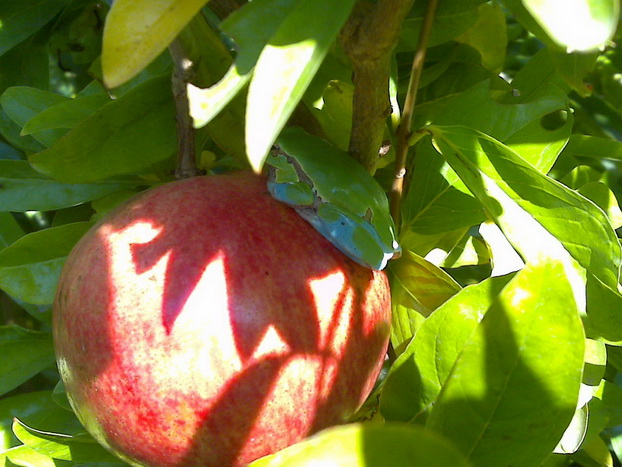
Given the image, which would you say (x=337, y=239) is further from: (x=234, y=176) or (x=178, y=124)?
(x=178, y=124)

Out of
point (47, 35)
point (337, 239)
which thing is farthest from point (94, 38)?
point (337, 239)

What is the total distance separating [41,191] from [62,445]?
0.30 meters

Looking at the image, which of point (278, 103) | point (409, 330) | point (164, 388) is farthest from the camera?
point (409, 330)

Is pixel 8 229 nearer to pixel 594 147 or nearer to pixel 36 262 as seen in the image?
pixel 36 262

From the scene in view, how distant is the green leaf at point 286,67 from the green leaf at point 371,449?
17cm

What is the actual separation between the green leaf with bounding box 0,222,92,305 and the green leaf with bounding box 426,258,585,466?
485mm

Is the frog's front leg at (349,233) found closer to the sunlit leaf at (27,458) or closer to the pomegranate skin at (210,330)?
the pomegranate skin at (210,330)

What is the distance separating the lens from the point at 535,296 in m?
0.54

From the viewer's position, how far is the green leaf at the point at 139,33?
0.56m

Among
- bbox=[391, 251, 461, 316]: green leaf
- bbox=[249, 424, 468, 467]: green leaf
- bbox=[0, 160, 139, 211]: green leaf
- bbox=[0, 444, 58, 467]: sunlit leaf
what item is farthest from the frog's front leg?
bbox=[0, 444, 58, 467]: sunlit leaf

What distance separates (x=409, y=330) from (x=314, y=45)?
0.42 m

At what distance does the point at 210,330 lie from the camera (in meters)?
0.62

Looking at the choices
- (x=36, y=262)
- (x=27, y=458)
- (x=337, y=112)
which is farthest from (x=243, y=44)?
(x=27, y=458)

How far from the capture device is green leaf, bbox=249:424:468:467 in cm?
48
